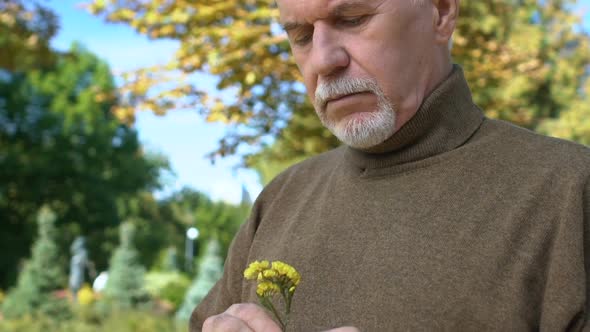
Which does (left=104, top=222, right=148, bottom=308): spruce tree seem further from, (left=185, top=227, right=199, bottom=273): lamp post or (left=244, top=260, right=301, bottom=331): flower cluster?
(left=185, top=227, right=199, bottom=273): lamp post

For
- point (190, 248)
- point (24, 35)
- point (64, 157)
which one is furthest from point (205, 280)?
point (190, 248)

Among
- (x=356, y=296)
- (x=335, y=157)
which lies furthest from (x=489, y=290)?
(x=335, y=157)

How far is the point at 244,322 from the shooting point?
4.60 feet

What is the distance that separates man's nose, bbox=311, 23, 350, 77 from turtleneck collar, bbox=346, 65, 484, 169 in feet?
0.82

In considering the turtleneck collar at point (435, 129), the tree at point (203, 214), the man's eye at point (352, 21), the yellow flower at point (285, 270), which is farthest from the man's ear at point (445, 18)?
the tree at point (203, 214)

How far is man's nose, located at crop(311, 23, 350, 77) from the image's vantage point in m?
1.83

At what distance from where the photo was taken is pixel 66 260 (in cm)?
3625

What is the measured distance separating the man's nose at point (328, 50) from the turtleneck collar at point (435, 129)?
0.82 feet

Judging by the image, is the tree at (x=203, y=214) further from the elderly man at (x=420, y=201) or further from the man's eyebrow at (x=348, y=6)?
the man's eyebrow at (x=348, y=6)

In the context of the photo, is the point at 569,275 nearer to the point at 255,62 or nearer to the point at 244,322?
the point at 244,322

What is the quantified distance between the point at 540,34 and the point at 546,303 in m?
19.8

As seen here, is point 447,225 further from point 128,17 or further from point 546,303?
point 128,17

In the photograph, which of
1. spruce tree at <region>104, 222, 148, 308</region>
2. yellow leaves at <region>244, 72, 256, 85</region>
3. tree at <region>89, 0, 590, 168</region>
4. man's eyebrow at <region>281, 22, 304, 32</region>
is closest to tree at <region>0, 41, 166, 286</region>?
spruce tree at <region>104, 222, 148, 308</region>

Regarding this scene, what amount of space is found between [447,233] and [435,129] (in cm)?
32
